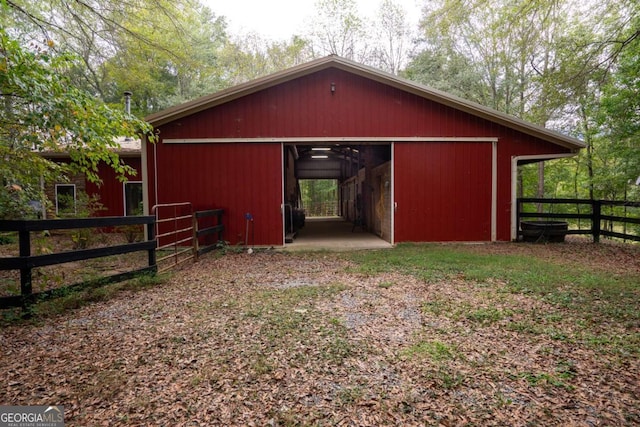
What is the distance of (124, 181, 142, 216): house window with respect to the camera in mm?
11336

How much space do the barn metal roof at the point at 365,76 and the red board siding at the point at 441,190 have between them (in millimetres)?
870

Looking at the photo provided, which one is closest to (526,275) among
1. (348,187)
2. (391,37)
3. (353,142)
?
(353,142)

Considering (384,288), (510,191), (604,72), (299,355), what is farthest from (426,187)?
(299,355)

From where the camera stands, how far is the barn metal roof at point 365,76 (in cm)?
771

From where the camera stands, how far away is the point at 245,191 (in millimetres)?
8164

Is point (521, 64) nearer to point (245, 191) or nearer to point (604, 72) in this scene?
point (604, 72)

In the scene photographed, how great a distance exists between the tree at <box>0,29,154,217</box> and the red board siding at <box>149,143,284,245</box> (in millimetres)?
3527

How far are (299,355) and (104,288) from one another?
138 inches

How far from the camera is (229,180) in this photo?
320 inches

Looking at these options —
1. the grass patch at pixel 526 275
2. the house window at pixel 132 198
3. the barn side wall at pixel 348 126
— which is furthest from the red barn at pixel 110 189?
the grass patch at pixel 526 275

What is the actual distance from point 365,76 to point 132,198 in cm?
896

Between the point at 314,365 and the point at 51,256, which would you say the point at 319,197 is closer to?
the point at 51,256

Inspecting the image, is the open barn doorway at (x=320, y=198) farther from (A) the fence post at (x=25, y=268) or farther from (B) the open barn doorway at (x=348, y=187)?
(A) the fence post at (x=25, y=268)

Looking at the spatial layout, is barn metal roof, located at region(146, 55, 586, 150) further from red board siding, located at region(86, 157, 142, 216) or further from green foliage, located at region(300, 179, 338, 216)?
green foliage, located at region(300, 179, 338, 216)
